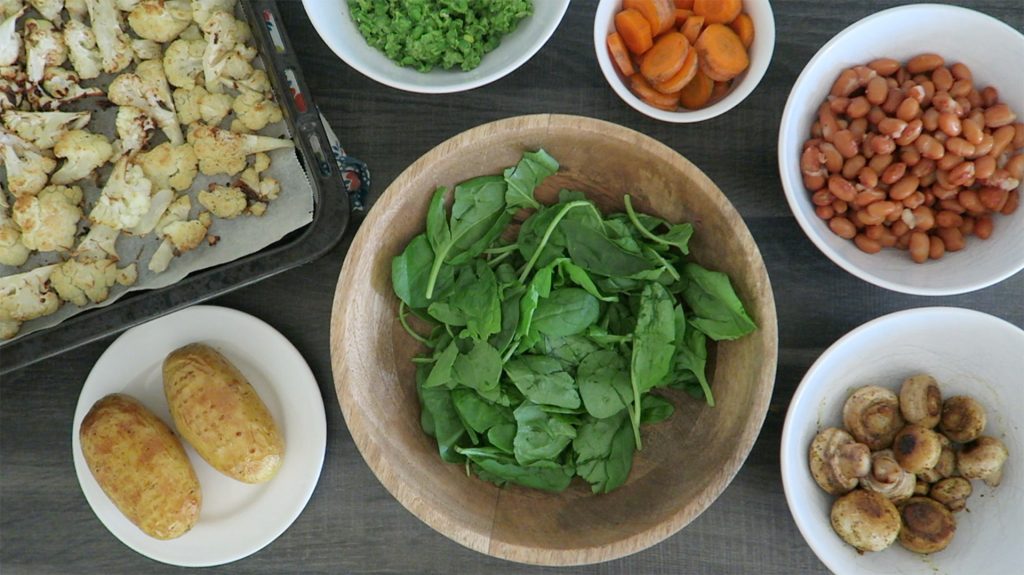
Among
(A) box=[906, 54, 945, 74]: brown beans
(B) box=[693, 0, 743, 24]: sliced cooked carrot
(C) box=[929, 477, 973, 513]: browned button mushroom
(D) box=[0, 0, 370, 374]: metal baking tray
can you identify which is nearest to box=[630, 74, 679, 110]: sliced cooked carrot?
(B) box=[693, 0, 743, 24]: sliced cooked carrot

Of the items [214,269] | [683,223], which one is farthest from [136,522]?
[683,223]

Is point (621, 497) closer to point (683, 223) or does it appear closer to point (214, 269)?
point (683, 223)

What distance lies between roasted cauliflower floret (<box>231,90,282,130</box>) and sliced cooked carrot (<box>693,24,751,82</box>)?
0.68 metres

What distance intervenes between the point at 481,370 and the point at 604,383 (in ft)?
0.59

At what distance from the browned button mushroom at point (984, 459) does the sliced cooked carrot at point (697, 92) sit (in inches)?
26.4

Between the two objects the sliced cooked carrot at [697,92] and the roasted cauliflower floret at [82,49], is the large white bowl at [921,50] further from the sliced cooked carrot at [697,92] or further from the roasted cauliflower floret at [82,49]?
the roasted cauliflower floret at [82,49]

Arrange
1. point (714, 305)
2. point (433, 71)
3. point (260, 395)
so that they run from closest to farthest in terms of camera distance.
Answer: point (714, 305)
point (433, 71)
point (260, 395)

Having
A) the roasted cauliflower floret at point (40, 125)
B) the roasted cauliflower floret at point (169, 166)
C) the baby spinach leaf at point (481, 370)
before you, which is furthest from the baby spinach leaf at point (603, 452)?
the roasted cauliflower floret at point (40, 125)

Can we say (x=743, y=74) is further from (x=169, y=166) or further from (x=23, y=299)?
(x=23, y=299)

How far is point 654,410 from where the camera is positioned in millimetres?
1195

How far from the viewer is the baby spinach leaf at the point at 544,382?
115 centimetres

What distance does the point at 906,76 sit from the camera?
1222 millimetres

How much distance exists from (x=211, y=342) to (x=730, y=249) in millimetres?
865

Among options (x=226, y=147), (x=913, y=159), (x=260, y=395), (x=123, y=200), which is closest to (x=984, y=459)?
(x=913, y=159)
